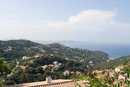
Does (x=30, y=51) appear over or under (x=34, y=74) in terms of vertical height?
under

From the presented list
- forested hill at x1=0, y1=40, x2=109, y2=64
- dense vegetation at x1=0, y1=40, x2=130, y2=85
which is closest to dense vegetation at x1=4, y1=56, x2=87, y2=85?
dense vegetation at x1=0, y1=40, x2=130, y2=85

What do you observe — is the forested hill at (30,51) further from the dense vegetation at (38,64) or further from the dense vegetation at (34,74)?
the dense vegetation at (34,74)

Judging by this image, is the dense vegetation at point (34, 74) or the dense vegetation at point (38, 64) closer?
the dense vegetation at point (34, 74)

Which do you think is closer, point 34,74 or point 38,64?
point 34,74

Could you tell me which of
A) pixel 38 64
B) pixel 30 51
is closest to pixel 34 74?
pixel 38 64

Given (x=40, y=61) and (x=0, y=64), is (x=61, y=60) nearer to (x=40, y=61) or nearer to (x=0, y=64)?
(x=40, y=61)

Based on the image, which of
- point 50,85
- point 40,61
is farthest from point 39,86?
point 40,61

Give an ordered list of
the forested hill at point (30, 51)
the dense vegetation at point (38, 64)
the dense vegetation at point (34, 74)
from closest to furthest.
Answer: the dense vegetation at point (34, 74) → the dense vegetation at point (38, 64) → the forested hill at point (30, 51)

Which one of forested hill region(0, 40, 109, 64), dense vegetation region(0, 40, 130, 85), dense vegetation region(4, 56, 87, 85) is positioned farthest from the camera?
forested hill region(0, 40, 109, 64)

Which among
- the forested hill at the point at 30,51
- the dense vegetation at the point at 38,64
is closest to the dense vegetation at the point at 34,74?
the dense vegetation at the point at 38,64

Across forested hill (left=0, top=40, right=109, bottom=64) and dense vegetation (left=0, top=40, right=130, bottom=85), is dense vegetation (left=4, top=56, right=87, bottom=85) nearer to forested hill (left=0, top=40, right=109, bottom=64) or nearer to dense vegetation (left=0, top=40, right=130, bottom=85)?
dense vegetation (left=0, top=40, right=130, bottom=85)

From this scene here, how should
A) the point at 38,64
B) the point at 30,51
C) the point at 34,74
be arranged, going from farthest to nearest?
the point at 30,51 < the point at 38,64 < the point at 34,74

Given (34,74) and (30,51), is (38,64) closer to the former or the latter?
(34,74)

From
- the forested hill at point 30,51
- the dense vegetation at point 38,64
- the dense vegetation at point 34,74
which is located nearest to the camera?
the dense vegetation at point 34,74
